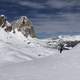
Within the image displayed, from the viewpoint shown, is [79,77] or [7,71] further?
[7,71]

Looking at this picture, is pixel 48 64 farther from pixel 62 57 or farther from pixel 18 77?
pixel 18 77

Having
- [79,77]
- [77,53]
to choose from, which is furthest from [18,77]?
[77,53]

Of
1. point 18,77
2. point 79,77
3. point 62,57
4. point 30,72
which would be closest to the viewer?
point 79,77

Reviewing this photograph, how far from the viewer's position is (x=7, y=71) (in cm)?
1034

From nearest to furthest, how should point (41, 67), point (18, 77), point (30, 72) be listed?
1. point (18, 77)
2. point (30, 72)
3. point (41, 67)

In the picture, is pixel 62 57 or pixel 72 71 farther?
pixel 62 57

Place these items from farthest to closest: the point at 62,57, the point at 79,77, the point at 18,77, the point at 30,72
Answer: the point at 62,57 < the point at 30,72 < the point at 18,77 < the point at 79,77

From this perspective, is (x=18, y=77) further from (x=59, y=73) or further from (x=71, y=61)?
(x=71, y=61)

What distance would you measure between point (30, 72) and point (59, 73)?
108 centimetres

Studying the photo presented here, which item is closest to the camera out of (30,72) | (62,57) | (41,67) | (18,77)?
(18,77)

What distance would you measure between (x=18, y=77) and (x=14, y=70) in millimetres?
1291

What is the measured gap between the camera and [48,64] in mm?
10594

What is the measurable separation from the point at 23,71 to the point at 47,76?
129 cm

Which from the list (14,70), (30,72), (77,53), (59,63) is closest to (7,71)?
(14,70)
